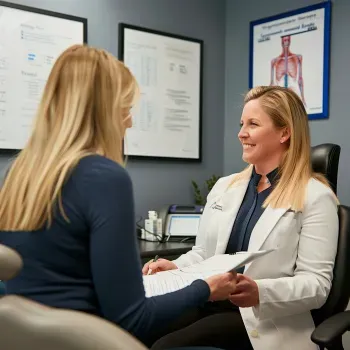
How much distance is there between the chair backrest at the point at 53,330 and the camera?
683mm

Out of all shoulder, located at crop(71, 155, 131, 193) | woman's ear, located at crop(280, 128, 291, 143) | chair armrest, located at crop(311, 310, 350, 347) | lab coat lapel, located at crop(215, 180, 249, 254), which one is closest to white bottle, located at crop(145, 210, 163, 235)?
lab coat lapel, located at crop(215, 180, 249, 254)

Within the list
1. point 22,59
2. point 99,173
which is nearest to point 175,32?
point 22,59

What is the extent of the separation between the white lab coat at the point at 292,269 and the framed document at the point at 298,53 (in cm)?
127

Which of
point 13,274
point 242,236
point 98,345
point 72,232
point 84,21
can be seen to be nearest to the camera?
point 98,345

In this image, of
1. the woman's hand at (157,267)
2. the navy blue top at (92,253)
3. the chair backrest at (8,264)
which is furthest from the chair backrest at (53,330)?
the woman's hand at (157,267)

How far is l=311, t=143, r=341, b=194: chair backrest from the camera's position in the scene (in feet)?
6.17

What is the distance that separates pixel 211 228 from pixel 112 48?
1397mm

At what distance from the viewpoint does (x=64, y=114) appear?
1084 mm

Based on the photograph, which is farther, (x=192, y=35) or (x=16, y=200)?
(x=192, y=35)

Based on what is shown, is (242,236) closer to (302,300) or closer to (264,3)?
(302,300)

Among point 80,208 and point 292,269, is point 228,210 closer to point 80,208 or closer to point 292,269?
point 292,269

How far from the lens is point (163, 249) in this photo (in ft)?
8.18

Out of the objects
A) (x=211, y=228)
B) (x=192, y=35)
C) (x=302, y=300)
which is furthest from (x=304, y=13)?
(x=302, y=300)

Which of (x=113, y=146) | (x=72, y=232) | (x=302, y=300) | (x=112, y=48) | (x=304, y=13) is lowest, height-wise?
(x=302, y=300)
